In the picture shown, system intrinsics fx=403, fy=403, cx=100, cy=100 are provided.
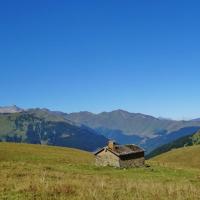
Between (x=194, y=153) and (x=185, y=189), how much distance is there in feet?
400

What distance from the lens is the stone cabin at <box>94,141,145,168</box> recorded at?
260 feet

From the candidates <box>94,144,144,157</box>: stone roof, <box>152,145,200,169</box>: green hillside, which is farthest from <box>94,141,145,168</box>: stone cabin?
<box>152,145,200,169</box>: green hillside

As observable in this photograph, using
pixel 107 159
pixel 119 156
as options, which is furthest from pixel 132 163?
pixel 119 156

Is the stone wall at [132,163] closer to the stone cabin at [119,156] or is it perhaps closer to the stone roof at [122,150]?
the stone cabin at [119,156]

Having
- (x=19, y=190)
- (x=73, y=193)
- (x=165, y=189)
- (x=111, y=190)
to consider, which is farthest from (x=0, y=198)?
(x=165, y=189)

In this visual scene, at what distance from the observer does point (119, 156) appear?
7838cm

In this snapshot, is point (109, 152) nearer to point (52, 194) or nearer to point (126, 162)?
point (126, 162)

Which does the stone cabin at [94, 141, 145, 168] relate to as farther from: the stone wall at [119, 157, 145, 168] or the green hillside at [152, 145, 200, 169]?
the green hillside at [152, 145, 200, 169]

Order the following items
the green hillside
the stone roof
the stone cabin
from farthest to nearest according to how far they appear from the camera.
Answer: the green hillside, the stone roof, the stone cabin

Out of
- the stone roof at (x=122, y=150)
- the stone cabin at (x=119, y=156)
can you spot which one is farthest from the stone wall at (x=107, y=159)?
the stone roof at (x=122, y=150)

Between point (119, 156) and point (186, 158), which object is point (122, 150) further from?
point (186, 158)

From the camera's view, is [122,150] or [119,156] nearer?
[119,156]

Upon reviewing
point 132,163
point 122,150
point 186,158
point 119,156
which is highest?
point 122,150

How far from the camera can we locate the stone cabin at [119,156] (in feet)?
260
